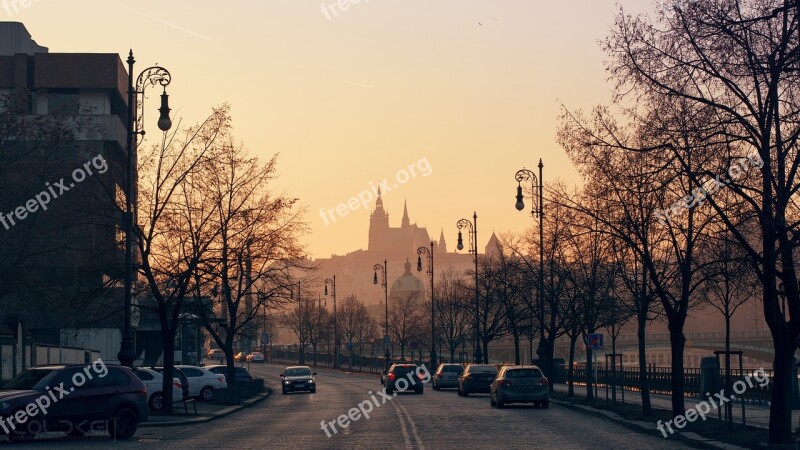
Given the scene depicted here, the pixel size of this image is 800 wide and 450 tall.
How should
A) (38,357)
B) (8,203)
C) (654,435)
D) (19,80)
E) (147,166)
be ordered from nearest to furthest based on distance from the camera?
(654,435) → (147,166) → (8,203) → (38,357) → (19,80)

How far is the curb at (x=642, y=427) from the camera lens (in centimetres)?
2144

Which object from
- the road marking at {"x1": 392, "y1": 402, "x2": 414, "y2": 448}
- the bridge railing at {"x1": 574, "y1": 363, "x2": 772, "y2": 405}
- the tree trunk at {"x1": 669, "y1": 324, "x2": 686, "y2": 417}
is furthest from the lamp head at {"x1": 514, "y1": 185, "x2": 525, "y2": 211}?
the tree trunk at {"x1": 669, "y1": 324, "x2": 686, "y2": 417}

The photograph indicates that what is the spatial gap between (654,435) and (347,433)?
6.93 meters

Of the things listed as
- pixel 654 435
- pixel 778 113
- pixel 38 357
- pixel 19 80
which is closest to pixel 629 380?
pixel 38 357

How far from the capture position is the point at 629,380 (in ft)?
184

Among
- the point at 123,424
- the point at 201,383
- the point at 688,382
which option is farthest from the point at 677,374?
the point at 201,383

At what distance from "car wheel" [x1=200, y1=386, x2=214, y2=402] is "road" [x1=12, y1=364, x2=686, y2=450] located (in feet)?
25.7

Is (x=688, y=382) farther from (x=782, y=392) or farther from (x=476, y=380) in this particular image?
(x=782, y=392)

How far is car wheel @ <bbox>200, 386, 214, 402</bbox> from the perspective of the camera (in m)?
45.5

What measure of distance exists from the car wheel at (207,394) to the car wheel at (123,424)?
20673 millimetres

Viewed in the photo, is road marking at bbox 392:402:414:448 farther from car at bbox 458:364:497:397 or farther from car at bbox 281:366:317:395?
car at bbox 281:366:317:395

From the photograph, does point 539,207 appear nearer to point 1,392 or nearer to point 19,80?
point 1,392

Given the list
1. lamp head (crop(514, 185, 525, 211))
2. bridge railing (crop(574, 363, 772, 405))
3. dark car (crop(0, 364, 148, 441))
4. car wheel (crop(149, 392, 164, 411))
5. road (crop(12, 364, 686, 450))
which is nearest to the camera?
road (crop(12, 364, 686, 450))

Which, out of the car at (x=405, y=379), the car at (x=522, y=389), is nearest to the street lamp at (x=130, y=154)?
the car at (x=522, y=389)
